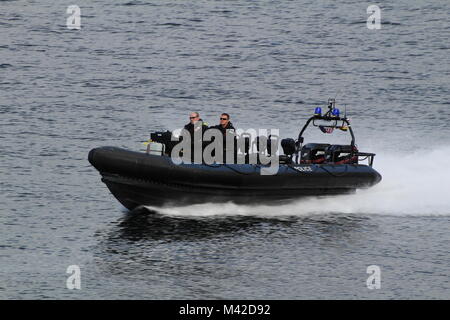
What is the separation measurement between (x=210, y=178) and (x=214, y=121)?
31.9 feet

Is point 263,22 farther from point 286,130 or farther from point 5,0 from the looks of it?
point 286,130

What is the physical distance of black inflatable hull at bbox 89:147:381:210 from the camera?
20830mm

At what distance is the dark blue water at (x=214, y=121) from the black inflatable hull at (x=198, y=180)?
0.38m

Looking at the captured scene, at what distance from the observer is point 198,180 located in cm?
2116

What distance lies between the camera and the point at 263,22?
45.4 m

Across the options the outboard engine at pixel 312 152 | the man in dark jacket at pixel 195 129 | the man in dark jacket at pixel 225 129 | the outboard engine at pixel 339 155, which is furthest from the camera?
the outboard engine at pixel 312 152

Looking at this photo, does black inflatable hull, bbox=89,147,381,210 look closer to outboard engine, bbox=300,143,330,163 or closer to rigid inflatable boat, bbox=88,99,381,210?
rigid inflatable boat, bbox=88,99,381,210

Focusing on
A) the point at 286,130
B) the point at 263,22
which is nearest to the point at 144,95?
the point at 286,130

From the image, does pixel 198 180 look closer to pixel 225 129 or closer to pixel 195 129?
pixel 195 129

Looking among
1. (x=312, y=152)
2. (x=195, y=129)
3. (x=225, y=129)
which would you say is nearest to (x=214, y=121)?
(x=312, y=152)

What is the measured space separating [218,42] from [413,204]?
2014 centimetres

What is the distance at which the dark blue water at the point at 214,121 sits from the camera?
1844cm

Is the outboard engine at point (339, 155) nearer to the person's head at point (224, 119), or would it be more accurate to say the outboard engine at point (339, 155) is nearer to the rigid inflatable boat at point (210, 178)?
the rigid inflatable boat at point (210, 178)

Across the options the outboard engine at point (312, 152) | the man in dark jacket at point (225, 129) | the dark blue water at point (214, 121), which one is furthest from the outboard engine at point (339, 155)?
the man in dark jacket at point (225, 129)
